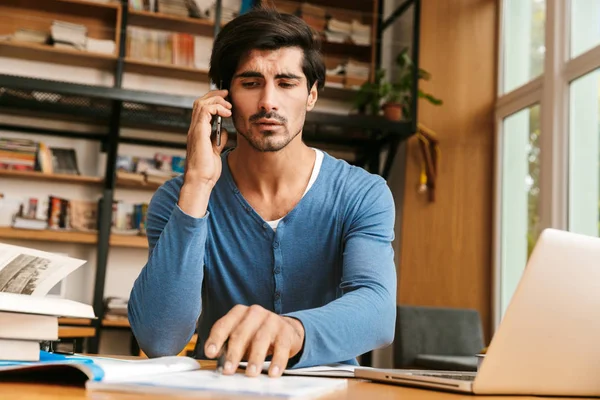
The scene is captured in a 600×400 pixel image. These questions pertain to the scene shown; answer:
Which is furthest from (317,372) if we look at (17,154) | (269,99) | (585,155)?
(17,154)

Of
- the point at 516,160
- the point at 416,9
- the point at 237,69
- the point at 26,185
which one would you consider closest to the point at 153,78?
the point at 26,185

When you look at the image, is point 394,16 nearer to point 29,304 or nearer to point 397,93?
point 397,93

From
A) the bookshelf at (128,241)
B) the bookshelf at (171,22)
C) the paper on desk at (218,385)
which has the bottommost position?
the paper on desk at (218,385)

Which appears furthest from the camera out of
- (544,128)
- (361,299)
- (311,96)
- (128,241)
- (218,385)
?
(128,241)

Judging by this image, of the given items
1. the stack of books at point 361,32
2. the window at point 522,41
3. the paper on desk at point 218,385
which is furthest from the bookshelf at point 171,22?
the paper on desk at point 218,385

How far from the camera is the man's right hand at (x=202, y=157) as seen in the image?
4.32ft

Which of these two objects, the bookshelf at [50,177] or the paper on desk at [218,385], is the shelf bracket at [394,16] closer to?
the bookshelf at [50,177]

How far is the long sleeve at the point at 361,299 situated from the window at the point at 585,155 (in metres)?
2.99

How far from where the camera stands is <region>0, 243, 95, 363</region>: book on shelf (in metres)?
0.87

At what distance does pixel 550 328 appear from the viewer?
0.85 metres

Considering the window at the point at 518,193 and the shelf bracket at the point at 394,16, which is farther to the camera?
the shelf bracket at the point at 394,16

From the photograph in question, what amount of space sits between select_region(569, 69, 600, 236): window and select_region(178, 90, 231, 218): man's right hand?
3.15 m

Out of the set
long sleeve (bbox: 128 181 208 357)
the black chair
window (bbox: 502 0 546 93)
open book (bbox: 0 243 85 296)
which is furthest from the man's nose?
window (bbox: 502 0 546 93)

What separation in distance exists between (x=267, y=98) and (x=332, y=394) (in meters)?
0.83
